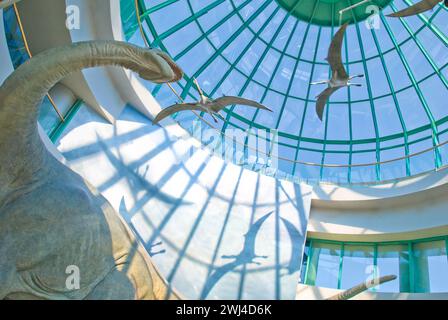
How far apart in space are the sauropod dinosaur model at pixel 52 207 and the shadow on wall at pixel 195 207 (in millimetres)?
6201

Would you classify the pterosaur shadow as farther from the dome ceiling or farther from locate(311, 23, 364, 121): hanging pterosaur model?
the dome ceiling

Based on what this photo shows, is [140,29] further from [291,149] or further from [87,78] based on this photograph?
[291,149]

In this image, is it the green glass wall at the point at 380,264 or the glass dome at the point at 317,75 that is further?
the glass dome at the point at 317,75

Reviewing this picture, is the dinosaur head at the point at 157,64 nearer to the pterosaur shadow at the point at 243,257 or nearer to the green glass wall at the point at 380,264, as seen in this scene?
the pterosaur shadow at the point at 243,257

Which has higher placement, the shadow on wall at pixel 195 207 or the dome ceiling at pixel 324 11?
the dome ceiling at pixel 324 11

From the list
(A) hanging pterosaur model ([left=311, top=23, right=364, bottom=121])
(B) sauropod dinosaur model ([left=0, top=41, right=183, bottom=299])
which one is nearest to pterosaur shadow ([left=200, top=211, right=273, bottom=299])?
(A) hanging pterosaur model ([left=311, top=23, right=364, bottom=121])

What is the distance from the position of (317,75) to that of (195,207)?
967 centimetres

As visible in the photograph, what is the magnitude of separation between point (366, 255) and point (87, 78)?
13.8 metres

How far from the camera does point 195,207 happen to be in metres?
17.1

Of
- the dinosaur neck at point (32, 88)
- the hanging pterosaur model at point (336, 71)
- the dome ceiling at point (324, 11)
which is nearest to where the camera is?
the dinosaur neck at point (32, 88)

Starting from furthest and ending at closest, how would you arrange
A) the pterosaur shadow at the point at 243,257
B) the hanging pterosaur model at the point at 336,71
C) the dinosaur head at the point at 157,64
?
1. the pterosaur shadow at the point at 243,257
2. the hanging pterosaur model at the point at 336,71
3. the dinosaur head at the point at 157,64

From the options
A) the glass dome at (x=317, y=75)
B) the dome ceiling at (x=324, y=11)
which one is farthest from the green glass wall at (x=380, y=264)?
the dome ceiling at (x=324, y=11)

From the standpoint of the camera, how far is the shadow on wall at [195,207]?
48.7 feet
